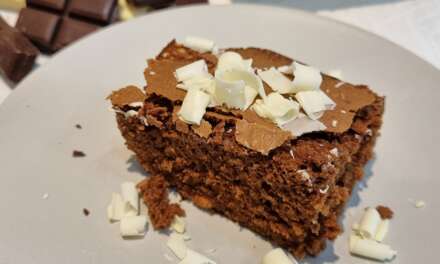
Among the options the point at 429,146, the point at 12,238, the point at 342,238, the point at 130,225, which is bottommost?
the point at 12,238

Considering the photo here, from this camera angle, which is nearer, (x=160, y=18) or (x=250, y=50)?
(x=250, y=50)

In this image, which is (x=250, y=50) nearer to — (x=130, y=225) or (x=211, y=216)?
(x=211, y=216)

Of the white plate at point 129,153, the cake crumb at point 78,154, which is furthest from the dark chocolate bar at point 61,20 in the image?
the cake crumb at point 78,154

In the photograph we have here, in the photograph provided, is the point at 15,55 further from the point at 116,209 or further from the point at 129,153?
the point at 116,209

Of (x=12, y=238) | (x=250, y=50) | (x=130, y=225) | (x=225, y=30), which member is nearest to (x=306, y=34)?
(x=225, y=30)

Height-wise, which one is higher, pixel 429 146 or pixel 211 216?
pixel 429 146

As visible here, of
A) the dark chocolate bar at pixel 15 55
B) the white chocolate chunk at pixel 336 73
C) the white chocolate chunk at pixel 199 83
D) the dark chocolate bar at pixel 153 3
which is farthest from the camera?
the dark chocolate bar at pixel 153 3

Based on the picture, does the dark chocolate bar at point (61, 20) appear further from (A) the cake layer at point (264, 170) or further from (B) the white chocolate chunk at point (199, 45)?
(A) the cake layer at point (264, 170)

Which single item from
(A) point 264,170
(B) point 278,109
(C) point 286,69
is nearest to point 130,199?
(A) point 264,170

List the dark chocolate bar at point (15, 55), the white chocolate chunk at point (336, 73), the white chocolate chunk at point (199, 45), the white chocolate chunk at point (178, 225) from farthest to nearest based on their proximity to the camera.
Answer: the dark chocolate bar at point (15, 55) → the white chocolate chunk at point (336, 73) → the white chocolate chunk at point (199, 45) → the white chocolate chunk at point (178, 225)
